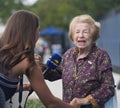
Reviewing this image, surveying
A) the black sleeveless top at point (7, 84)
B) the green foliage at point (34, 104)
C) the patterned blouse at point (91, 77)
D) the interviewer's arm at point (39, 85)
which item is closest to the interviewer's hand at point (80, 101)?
the patterned blouse at point (91, 77)

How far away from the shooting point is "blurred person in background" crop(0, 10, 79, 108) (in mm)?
3809

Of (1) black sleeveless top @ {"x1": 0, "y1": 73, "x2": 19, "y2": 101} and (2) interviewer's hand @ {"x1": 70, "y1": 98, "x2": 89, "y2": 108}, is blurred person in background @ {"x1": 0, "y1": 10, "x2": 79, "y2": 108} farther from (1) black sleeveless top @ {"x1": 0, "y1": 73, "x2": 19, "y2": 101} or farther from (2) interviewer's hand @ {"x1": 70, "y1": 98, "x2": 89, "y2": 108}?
(2) interviewer's hand @ {"x1": 70, "y1": 98, "x2": 89, "y2": 108}

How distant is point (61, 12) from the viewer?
6512 cm

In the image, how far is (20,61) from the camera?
150 inches

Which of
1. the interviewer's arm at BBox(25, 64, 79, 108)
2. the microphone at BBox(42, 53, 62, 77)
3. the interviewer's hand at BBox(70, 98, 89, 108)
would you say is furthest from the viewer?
the microphone at BBox(42, 53, 62, 77)

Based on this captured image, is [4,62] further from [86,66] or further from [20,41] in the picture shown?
[86,66]

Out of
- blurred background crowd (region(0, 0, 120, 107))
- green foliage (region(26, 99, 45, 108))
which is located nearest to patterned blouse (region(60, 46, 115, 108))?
green foliage (region(26, 99, 45, 108))

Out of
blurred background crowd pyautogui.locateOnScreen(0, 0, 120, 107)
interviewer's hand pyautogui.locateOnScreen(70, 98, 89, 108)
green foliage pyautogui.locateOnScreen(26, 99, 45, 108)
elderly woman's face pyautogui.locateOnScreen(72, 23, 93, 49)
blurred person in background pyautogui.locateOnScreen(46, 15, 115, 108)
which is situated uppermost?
elderly woman's face pyautogui.locateOnScreen(72, 23, 93, 49)

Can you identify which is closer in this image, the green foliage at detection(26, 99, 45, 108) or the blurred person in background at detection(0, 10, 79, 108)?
the blurred person in background at detection(0, 10, 79, 108)

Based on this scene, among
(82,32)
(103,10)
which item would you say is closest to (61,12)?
(103,10)

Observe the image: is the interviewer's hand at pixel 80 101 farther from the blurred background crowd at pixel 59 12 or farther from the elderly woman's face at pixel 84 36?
the blurred background crowd at pixel 59 12

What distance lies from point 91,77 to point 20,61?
0.76 meters

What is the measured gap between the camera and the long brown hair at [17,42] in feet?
12.5

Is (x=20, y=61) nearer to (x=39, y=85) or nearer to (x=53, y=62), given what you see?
(x=39, y=85)
